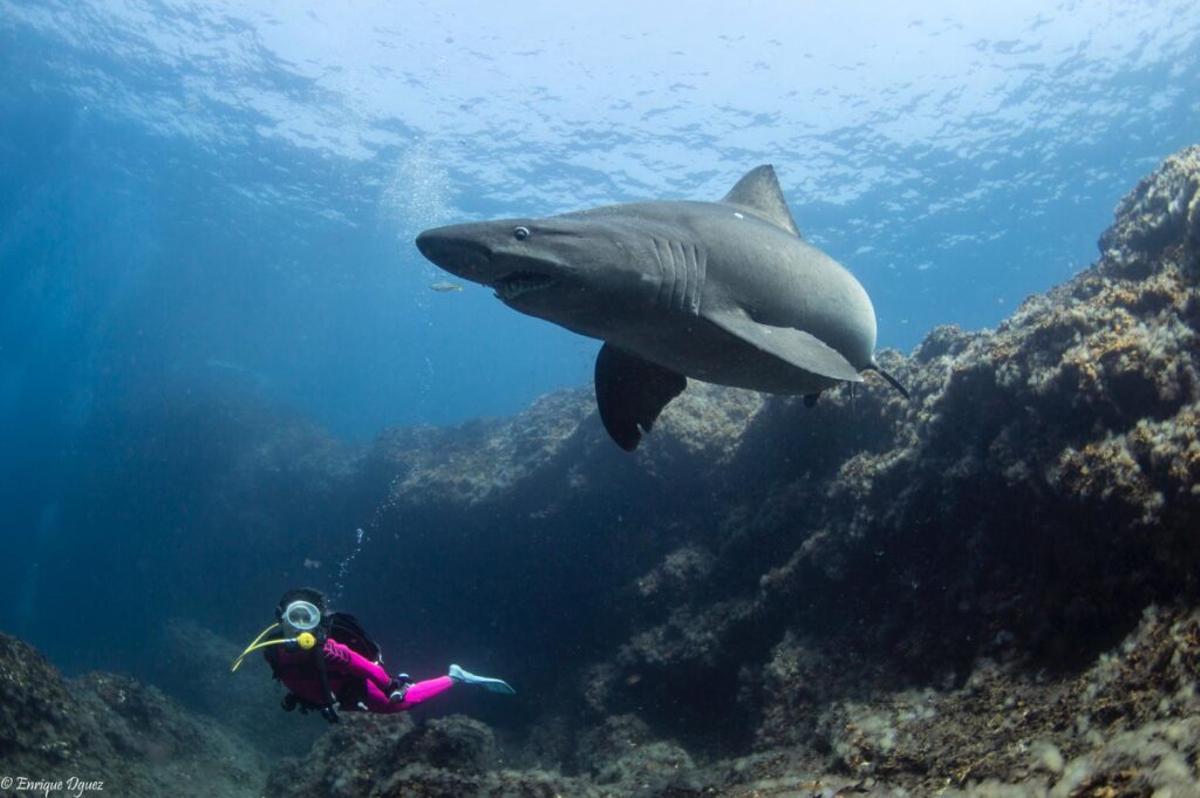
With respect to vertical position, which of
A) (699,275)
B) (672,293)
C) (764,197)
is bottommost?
(672,293)

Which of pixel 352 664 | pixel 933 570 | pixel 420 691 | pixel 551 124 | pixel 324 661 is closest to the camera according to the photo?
pixel 933 570

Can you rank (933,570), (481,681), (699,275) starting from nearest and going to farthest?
1. (699,275)
2. (933,570)
3. (481,681)

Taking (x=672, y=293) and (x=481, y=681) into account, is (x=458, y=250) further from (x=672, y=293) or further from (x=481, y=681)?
(x=481, y=681)

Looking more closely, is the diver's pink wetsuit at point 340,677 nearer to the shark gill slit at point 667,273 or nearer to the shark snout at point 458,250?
the shark snout at point 458,250

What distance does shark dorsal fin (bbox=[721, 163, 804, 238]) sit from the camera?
5.71 m

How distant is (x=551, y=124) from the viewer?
97.6 ft

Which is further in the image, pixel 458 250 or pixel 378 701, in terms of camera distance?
pixel 378 701

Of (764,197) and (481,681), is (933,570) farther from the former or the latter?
(481,681)

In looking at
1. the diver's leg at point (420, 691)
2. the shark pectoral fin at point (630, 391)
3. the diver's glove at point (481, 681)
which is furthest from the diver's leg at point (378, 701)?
the shark pectoral fin at point (630, 391)

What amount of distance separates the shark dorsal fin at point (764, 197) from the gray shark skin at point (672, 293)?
16 cm

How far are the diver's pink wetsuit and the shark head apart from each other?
4.87 m

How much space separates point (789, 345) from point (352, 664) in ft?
18.7

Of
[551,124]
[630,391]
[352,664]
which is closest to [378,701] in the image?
[352,664]

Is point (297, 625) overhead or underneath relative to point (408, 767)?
overhead
